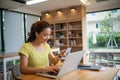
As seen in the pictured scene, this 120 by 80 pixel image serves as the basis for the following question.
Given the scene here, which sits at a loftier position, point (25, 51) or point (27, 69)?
point (25, 51)

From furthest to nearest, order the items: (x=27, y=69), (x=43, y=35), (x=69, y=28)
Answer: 1. (x=69, y=28)
2. (x=43, y=35)
3. (x=27, y=69)

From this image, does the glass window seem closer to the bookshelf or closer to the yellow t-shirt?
the bookshelf

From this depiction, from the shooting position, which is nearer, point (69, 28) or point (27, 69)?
point (27, 69)

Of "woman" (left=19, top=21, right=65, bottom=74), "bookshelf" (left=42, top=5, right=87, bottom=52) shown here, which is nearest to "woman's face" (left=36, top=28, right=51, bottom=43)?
"woman" (left=19, top=21, right=65, bottom=74)

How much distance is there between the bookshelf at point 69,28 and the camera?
5391 mm

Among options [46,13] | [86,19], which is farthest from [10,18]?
[86,19]

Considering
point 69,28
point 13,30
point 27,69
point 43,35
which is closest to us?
point 27,69

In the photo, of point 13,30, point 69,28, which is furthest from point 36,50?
point 69,28

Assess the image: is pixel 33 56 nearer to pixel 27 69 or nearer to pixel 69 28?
pixel 27 69

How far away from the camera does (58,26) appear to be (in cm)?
603

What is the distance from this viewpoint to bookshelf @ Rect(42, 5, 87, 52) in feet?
17.7

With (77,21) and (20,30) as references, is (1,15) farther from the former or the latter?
(77,21)

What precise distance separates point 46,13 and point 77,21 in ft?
5.09

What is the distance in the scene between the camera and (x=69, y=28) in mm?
5668
